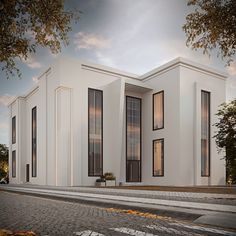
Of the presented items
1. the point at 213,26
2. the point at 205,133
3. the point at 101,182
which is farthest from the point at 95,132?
the point at 213,26

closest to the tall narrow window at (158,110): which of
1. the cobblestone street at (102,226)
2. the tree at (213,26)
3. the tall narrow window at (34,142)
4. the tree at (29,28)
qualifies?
the tall narrow window at (34,142)

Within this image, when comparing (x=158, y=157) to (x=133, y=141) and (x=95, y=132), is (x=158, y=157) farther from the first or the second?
(x=95, y=132)

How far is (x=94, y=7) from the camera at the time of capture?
998 cm

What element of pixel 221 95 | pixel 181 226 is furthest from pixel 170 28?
pixel 221 95

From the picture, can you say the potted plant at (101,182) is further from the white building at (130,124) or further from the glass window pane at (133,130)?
the glass window pane at (133,130)

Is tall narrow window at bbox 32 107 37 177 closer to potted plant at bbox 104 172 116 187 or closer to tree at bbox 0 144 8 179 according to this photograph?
potted plant at bbox 104 172 116 187

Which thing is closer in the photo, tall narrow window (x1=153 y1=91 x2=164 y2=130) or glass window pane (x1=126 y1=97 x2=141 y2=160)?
tall narrow window (x1=153 y1=91 x2=164 y2=130)

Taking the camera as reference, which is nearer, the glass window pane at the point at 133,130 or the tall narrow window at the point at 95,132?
the tall narrow window at the point at 95,132

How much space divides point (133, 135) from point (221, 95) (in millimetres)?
10892

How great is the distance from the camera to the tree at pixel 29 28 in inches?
322

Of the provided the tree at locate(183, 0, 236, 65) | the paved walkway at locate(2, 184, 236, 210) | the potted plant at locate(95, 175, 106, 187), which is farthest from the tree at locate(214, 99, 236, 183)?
the tree at locate(183, 0, 236, 65)

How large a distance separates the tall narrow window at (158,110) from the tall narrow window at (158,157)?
5.43 feet

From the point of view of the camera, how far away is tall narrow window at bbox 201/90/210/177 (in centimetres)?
3400

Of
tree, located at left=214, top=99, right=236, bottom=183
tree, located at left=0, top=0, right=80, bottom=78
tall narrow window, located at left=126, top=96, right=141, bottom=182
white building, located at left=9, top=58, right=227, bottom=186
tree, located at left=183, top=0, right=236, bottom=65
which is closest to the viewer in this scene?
tree, located at left=0, top=0, right=80, bottom=78
